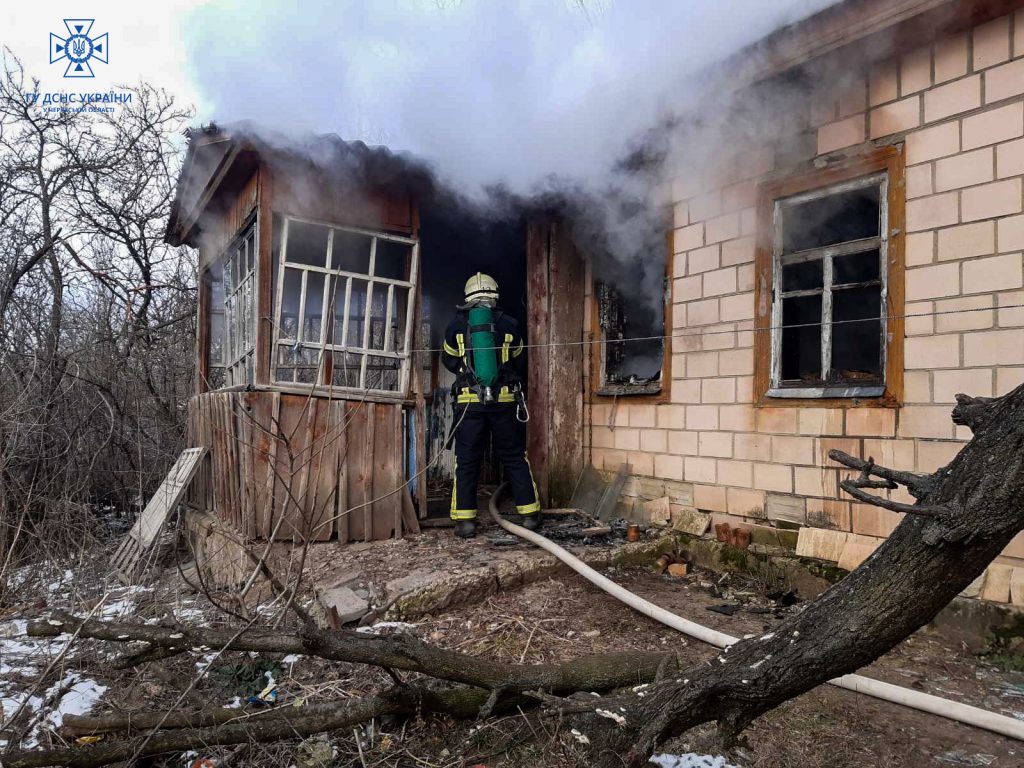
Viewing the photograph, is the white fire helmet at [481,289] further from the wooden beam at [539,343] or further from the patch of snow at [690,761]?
the patch of snow at [690,761]

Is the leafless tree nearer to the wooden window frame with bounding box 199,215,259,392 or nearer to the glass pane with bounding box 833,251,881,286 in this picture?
the wooden window frame with bounding box 199,215,259,392

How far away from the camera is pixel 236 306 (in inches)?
258

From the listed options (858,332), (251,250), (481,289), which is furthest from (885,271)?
(251,250)

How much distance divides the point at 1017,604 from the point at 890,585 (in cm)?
258

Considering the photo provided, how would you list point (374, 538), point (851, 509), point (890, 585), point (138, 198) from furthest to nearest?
point (138, 198) < point (374, 538) < point (851, 509) < point (890, 585)

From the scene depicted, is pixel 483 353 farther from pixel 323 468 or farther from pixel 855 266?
pixel 855 266

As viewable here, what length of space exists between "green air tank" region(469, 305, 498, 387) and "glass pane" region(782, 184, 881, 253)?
2.50m

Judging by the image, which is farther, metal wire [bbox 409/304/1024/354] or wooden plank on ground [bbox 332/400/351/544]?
wooden plank on ground [bbox 332/400/351/544]

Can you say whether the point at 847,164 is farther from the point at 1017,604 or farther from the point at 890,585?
the point at 890,585

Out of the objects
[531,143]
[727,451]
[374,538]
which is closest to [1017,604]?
[727,451]

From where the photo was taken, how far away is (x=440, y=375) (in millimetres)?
8633

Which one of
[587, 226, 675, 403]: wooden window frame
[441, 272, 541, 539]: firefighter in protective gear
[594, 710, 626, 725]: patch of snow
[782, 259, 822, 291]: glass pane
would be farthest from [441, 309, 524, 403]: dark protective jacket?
[594, 710, 626, 725]: patch of snow

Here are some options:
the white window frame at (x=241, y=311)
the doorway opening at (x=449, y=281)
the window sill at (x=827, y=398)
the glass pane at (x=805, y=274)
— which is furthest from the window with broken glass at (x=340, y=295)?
the glass pane at (x=805, y=274)

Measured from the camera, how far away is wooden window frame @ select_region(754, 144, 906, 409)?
404cm
